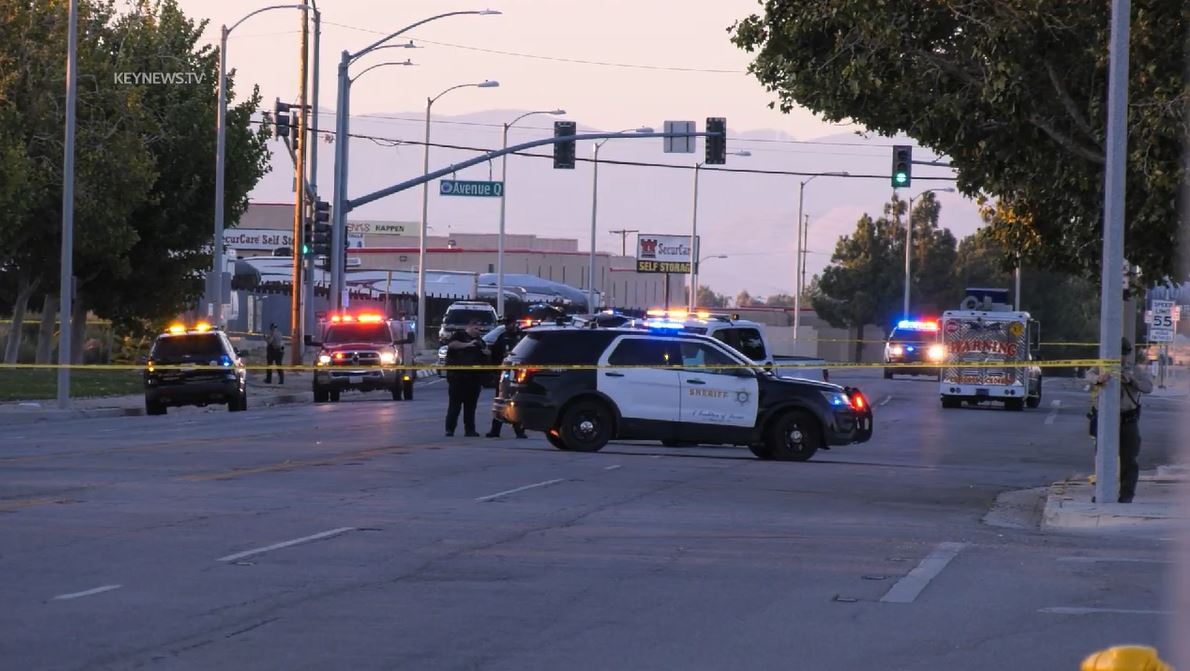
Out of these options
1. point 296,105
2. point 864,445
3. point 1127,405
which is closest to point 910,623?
point 1127,405

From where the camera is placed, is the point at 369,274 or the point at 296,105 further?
the point at 369,274

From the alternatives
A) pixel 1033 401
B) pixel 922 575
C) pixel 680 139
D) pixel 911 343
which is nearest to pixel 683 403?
pixel 922 575

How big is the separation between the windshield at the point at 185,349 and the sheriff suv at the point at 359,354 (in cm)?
461

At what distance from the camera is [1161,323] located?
1929 inches

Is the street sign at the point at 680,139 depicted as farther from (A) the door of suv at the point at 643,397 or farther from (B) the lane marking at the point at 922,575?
(B) the lane marking at the point at 922,575

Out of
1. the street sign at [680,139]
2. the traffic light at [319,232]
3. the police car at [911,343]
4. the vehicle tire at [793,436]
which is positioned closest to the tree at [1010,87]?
the vehicle tire at [793,436]

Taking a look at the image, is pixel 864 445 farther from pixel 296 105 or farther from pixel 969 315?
pixel 296 105

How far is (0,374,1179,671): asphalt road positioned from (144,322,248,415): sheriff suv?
1285 centimetres

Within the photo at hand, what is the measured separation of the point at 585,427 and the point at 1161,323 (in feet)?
94.4

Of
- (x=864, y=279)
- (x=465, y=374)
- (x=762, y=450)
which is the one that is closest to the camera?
(x=762, y=450)

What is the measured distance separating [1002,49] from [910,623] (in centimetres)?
1065

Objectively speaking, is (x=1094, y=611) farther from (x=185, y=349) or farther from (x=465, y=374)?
(x=185, y=349)

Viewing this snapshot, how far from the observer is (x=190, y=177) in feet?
178

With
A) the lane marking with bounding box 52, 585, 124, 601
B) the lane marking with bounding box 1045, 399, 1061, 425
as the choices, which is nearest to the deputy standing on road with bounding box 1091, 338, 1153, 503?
the lane marking with bounding box 52, 585, 124, 601
